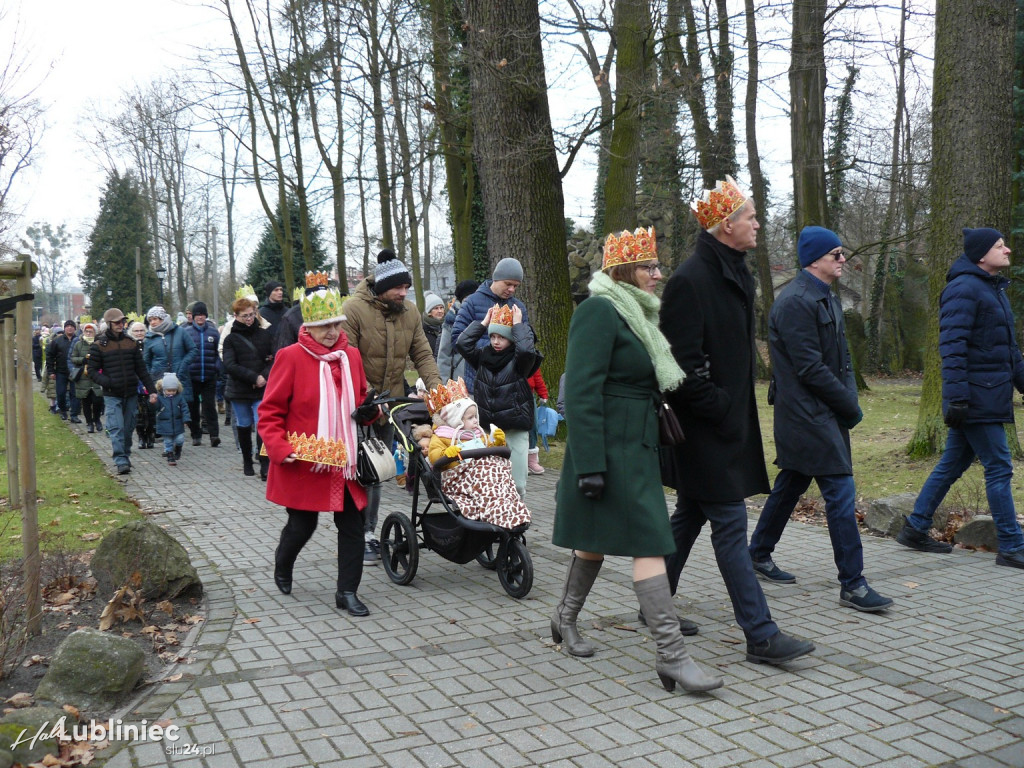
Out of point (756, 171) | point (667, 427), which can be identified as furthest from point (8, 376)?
point (756, 171)

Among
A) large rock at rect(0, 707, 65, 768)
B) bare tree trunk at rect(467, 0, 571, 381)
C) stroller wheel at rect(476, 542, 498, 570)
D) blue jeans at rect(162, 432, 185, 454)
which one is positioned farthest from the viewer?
blue jeans at rect(162, 432, 185, 454)

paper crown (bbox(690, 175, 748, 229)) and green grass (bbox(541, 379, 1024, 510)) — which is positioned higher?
paper crown (bbox(690, 175, 748, 229))

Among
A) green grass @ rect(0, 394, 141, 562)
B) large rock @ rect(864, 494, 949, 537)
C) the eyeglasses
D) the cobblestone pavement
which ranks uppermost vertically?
the eyeglasses

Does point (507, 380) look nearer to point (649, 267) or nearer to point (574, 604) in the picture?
point (574, 604)

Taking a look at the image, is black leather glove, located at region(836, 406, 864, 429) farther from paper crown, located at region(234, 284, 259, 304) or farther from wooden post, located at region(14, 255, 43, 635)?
paper crown, located at region(234, 284, 259, 304)

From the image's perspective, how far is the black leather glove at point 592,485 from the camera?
14.9 feet

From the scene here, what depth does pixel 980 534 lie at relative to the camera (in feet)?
23.8

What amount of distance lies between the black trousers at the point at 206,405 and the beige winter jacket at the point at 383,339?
7.46 metres

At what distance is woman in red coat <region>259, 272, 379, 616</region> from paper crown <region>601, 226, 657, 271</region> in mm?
1986

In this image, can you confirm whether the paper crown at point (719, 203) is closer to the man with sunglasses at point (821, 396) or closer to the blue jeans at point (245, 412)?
the man with sunglasses at point (821, 396)

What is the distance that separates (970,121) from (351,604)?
25.8 ft

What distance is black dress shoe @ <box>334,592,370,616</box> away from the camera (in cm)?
591

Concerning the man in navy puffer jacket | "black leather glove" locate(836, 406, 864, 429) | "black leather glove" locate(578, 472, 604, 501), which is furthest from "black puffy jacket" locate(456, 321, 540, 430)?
"black leather glove" locate(578, 472, 604, 501)

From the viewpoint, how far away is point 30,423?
5.13m
